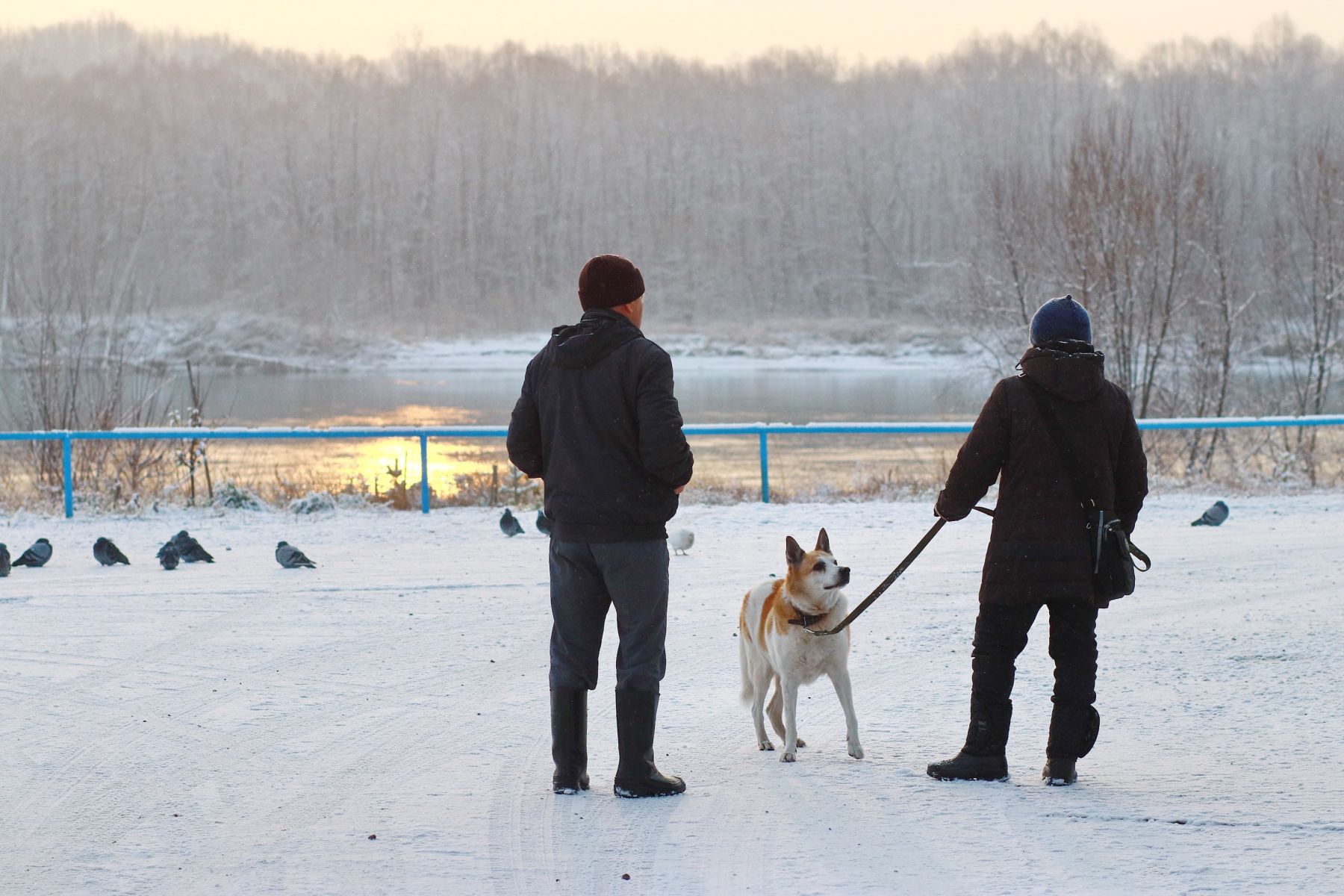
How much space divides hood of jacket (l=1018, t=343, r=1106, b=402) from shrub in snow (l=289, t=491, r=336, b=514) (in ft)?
35.0

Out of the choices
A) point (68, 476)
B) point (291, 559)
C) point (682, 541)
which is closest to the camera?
point (291, 559)

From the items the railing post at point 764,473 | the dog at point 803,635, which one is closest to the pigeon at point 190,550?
the railing post at point 764,473

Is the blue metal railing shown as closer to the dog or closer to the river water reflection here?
the river water reflection

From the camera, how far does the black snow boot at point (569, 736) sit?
5039 mm

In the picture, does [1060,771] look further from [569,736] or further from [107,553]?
[107,553]

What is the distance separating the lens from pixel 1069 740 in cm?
504

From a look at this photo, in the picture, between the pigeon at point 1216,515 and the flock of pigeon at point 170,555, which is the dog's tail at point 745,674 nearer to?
the flock of pigeon at point 170,555

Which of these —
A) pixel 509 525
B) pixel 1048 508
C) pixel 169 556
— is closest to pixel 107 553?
pixel 169 556

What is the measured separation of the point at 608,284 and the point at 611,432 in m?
0.51

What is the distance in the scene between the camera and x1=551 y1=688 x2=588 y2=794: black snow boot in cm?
504

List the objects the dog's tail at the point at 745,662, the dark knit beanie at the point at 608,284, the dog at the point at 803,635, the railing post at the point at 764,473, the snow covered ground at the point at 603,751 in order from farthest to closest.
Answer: the railing post at the point at 764,473 < the dog's tail at the point at 745,662 < the dog at the point at 803,635 < the dark knit beanie at the point at 608,284 < the snow covered ground at the point at 603,751

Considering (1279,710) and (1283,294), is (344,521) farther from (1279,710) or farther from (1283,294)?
(1283,294)

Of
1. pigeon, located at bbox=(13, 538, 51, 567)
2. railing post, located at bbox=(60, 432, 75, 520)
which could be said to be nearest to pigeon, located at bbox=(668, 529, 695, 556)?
pigeon, located at bbox=(13, 538, 51, 567)

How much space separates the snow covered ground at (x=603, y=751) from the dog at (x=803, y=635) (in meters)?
0.20
